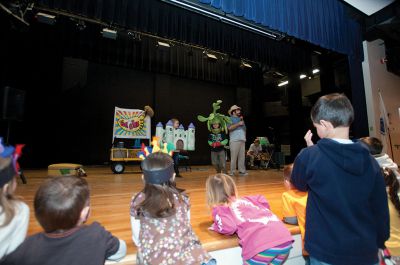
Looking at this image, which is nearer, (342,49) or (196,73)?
(342,49)

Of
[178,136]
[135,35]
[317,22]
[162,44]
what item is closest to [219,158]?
[178,136]

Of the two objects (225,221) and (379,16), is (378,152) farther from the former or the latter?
(379,16)

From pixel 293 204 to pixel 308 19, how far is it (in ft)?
11.8

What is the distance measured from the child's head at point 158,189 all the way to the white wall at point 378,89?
20.2 feet

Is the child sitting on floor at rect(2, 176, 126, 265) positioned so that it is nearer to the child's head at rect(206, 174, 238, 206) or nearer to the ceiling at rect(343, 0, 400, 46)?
the child's head at rect(206, 174, 238, 206)

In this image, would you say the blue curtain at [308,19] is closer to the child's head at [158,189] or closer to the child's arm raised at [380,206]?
the child's head at [158,189]

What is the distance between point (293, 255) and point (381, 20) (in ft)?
17.3

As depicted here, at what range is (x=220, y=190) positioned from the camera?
1463mm

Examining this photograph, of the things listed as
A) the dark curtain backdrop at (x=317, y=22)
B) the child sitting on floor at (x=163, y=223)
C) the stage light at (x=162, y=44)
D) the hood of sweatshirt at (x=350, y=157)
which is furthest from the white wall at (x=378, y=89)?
the child sitting on floor at (x=163, y=223)

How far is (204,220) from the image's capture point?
1839 millimetres

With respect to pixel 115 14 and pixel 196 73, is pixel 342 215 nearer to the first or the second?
pixel 115 14

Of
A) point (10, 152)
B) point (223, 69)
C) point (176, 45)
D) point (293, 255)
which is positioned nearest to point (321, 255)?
point (293, 255)

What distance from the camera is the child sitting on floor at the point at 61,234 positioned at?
87cm

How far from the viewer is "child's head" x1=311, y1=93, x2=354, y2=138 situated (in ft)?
3.68
